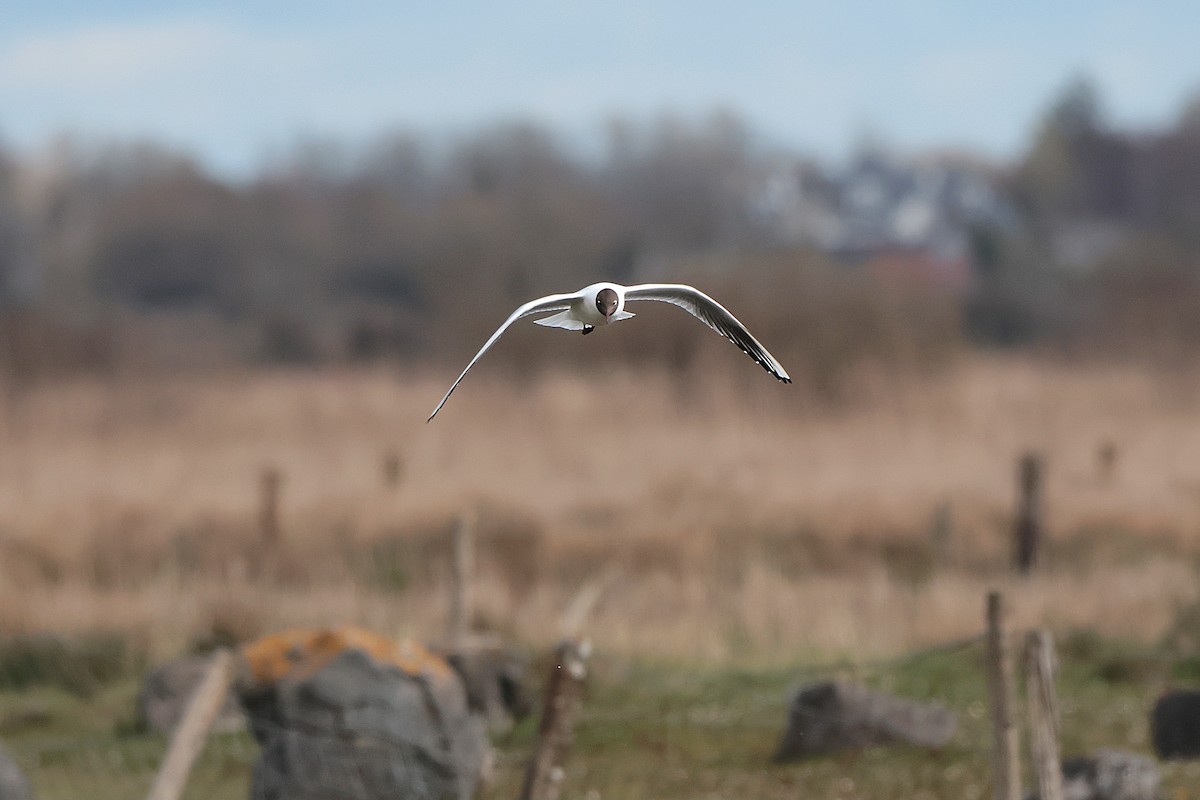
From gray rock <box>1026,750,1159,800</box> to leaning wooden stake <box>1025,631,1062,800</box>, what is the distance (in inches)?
40.5

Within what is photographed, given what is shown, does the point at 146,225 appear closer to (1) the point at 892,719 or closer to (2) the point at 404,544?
(2) the point at 404,544

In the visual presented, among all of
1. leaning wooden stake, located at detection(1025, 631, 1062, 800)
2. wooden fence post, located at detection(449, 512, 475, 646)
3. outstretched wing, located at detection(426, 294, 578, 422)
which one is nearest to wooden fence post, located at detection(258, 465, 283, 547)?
wooden fence post, located at detection(449, 512, 475, 646)

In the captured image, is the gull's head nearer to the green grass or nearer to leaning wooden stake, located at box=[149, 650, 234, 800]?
leaning wooden stake, located at box=[149, 650, 234, 800]

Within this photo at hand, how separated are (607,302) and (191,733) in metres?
3.99

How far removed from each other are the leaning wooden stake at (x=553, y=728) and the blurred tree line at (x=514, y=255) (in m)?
20.3

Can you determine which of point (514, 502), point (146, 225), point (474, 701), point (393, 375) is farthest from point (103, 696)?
point (146, 225)

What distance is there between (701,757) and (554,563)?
6.53m

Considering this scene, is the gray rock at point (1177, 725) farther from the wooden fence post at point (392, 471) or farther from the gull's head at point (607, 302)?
the wooden fence post at point (392, 471)

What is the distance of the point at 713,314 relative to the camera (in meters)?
2.71

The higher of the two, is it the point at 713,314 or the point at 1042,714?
the point at 713,314

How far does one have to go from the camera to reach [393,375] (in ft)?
99.9

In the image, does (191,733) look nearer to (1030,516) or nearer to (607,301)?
(607,301)

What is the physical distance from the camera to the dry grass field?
597 inches

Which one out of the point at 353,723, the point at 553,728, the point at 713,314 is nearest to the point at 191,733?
the point at 553,728
